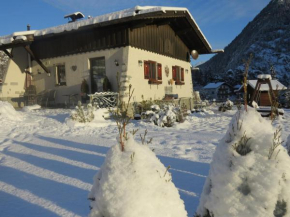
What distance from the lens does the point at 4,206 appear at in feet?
8.20

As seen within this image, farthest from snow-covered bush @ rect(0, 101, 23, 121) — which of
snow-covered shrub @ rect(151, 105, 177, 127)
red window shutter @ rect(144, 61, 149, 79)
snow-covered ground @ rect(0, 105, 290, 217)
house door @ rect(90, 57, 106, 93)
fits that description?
red window shutter @ rect(144, 61, 149, 79)

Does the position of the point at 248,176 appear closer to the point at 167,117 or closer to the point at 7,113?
the point at 167,117

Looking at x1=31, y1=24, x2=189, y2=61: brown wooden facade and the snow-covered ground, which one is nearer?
the snow-covered ground

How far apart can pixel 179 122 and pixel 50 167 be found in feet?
17.0

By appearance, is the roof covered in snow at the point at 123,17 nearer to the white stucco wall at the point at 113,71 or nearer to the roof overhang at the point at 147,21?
the roof overhang at the point at 147,21

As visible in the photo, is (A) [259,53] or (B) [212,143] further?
(A) [259,53]

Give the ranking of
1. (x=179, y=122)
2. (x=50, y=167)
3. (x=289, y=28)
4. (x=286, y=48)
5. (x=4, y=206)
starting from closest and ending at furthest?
1. (x=4, y=206)
2. (x=50, y=167)
3. (x=179, y=122)
4. (x=286, y=48)
5. (x=289, y=28)

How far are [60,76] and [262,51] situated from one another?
57.9 metres

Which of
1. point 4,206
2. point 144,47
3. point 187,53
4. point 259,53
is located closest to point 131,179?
point 4,206

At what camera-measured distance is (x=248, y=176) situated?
51.1 inches

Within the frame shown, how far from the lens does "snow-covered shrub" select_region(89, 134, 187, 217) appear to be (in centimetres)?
113

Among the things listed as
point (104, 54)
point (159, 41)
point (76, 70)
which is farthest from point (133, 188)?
point (159, 41)

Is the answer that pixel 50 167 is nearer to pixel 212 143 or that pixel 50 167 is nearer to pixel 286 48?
pixel 212 143

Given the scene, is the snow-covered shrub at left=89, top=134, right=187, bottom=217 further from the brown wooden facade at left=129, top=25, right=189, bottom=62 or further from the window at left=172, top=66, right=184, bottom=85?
the window at left=172, top=66, right=184, bottom=85
